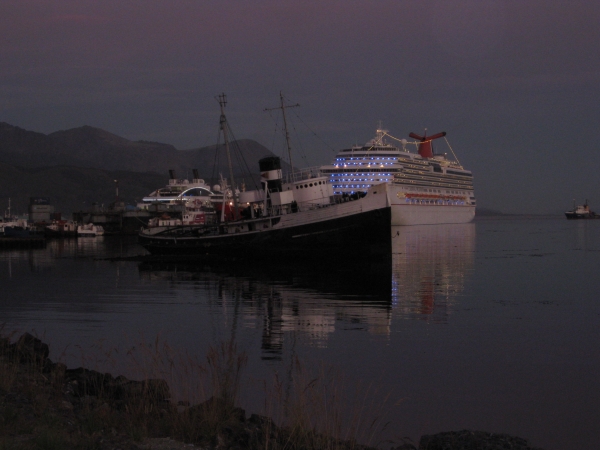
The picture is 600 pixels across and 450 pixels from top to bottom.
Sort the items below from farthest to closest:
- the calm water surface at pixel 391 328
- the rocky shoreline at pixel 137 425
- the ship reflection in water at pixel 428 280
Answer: the ship reflection in water at pixel 428 280 < the calm water surface at pixel 391 328 < the rocky shoreline at pixel 137 425

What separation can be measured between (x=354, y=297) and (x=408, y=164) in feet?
285

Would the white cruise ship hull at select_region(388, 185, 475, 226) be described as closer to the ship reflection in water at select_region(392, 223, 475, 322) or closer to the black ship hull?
the ship reflection in water at select_region(392, 223, 475, 322)

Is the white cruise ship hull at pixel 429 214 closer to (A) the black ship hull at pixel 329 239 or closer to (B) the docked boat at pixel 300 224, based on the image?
(B) the docked boat at pixel 300 224

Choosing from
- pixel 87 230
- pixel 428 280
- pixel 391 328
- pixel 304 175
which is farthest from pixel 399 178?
pixel 391 328

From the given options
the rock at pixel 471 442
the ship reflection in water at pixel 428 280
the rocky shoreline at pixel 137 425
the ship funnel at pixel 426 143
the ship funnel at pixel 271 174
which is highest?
the ship funnel at pixel 426 143

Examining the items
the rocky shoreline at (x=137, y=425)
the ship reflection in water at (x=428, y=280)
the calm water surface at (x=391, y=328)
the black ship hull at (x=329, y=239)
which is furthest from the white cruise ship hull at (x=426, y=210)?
the rocky shoreline at (x=137, y=425)

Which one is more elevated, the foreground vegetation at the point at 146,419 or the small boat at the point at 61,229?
the small boat at the point at 61,229

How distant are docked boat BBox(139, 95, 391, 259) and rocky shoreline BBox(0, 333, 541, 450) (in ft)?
89.9

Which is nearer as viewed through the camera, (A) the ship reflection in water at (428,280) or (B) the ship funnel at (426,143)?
(A) the ship reflection in water at (428,280)

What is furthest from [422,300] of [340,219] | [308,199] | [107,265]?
[107,265]

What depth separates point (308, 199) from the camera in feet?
126

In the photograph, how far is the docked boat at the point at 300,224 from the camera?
36.4m

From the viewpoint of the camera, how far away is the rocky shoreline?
21.6 ft

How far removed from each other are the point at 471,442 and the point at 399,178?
316ft
